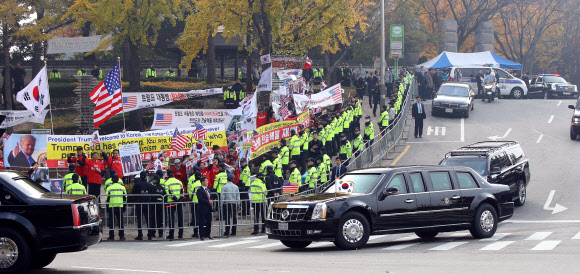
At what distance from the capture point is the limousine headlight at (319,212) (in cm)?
1345

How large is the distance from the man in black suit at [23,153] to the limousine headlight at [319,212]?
9736 millimetres

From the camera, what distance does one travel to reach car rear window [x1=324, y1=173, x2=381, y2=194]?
14.1 meters

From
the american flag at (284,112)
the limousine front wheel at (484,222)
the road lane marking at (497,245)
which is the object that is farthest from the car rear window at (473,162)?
the american flag at (284,112)

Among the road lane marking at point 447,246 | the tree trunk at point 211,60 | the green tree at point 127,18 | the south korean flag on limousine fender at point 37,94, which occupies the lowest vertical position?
the road lane marking at point 447,246

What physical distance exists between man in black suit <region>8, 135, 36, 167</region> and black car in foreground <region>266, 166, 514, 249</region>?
27.8 ft

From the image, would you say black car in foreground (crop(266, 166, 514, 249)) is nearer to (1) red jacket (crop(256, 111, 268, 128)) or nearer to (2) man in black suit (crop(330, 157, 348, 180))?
(2) man in black suit (crop(330, 157, 348, 180))

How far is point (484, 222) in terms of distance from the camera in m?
15.3

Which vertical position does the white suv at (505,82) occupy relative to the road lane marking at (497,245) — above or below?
above

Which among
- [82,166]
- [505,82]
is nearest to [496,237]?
[82,166]

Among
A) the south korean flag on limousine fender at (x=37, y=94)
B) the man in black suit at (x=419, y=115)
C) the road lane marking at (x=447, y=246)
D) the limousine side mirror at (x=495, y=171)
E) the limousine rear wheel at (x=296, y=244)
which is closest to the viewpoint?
the road lane marking at (x=447, y=246)

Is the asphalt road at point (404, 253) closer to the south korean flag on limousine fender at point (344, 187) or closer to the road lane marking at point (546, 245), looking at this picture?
the road lane marking at point (546, 245)

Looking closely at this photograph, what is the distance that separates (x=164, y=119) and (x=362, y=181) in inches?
435

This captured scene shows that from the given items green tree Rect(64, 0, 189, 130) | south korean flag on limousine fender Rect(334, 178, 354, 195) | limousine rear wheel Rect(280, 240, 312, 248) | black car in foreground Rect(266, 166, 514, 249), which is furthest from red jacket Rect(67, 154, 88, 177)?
green tree Rect(64, 0, 189, 130)

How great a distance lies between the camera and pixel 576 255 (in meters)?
12.6
